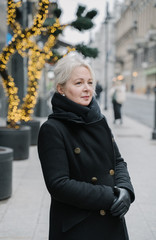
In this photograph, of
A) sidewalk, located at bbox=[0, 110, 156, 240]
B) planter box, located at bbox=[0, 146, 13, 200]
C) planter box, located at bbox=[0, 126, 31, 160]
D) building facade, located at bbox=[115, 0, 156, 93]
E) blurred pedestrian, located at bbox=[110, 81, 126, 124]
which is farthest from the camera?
building facade, located at bbox=[115, 0, 156, 93]

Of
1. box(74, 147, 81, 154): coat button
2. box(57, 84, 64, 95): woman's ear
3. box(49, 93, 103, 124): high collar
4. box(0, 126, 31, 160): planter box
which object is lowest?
box(0, 126, 31, 160): planter box

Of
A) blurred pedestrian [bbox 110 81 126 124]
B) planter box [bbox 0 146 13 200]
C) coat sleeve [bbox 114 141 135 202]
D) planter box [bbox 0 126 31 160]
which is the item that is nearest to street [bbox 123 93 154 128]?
blurred pedestrian [bbox 110 81 126 124]

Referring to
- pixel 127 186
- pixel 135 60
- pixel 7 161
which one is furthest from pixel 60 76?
pixel 135 60

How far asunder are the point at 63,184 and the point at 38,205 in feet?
11.2

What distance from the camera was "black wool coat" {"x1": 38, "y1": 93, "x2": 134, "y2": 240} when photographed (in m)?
2.20

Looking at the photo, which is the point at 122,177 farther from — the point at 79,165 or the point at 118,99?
the point at 118,99

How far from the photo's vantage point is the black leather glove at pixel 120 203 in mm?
2211

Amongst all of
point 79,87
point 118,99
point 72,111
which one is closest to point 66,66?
point 79,87

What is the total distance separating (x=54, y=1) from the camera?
966cm

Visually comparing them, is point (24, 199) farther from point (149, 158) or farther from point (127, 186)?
point (149, 158)

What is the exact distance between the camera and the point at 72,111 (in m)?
2.31

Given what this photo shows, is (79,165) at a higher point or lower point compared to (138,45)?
lower

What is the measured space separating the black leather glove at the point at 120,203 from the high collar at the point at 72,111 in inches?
16.5

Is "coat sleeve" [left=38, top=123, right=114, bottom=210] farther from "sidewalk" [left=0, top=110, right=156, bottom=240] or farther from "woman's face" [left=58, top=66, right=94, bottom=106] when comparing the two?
"sidewalk" [left=0, top=110, right=156, bottom=240]
